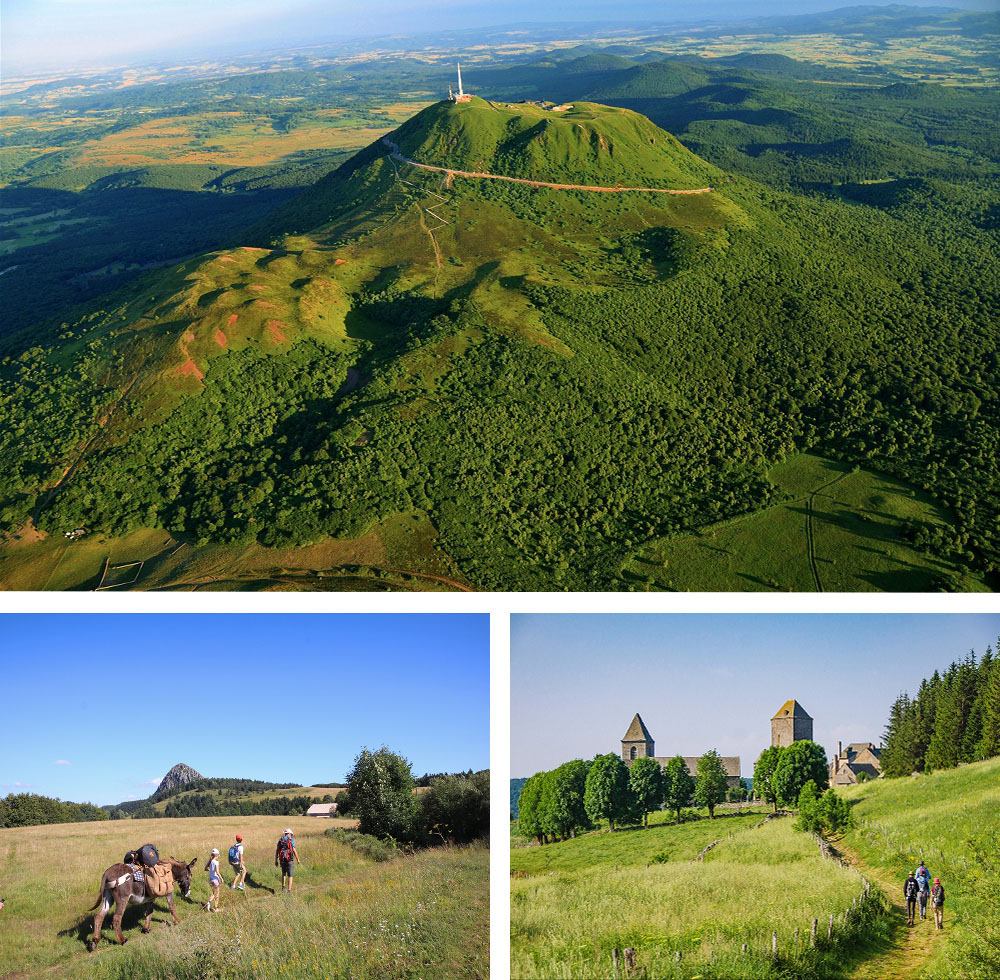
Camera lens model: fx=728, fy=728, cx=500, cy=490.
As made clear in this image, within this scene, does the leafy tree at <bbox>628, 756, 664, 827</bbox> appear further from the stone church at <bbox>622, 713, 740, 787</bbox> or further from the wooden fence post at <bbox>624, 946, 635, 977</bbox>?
the wooden fence post at <bbox>624, 946, 635, 977</bbox>

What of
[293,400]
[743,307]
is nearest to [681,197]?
[743,307]

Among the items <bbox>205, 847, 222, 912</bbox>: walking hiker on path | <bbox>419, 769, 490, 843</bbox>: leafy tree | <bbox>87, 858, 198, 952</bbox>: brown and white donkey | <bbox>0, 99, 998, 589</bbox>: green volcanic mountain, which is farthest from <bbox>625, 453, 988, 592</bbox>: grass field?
<bbox>87, 858, 198, 952</bbox>: brown and white donkey

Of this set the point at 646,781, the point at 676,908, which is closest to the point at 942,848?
the point at 676,908

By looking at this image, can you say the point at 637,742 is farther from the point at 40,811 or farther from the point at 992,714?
the point at 40,811

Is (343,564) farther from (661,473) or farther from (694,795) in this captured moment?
(694,795)

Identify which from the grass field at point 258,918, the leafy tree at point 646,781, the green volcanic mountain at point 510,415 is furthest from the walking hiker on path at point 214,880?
the green volcanic mountain at point 510,415

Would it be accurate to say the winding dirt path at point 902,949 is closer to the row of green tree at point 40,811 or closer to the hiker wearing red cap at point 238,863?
the hiker wearing red cap at point 238,863

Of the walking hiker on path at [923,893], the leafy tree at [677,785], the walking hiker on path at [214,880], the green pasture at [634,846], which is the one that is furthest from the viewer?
the leafy tree at [677,785]
